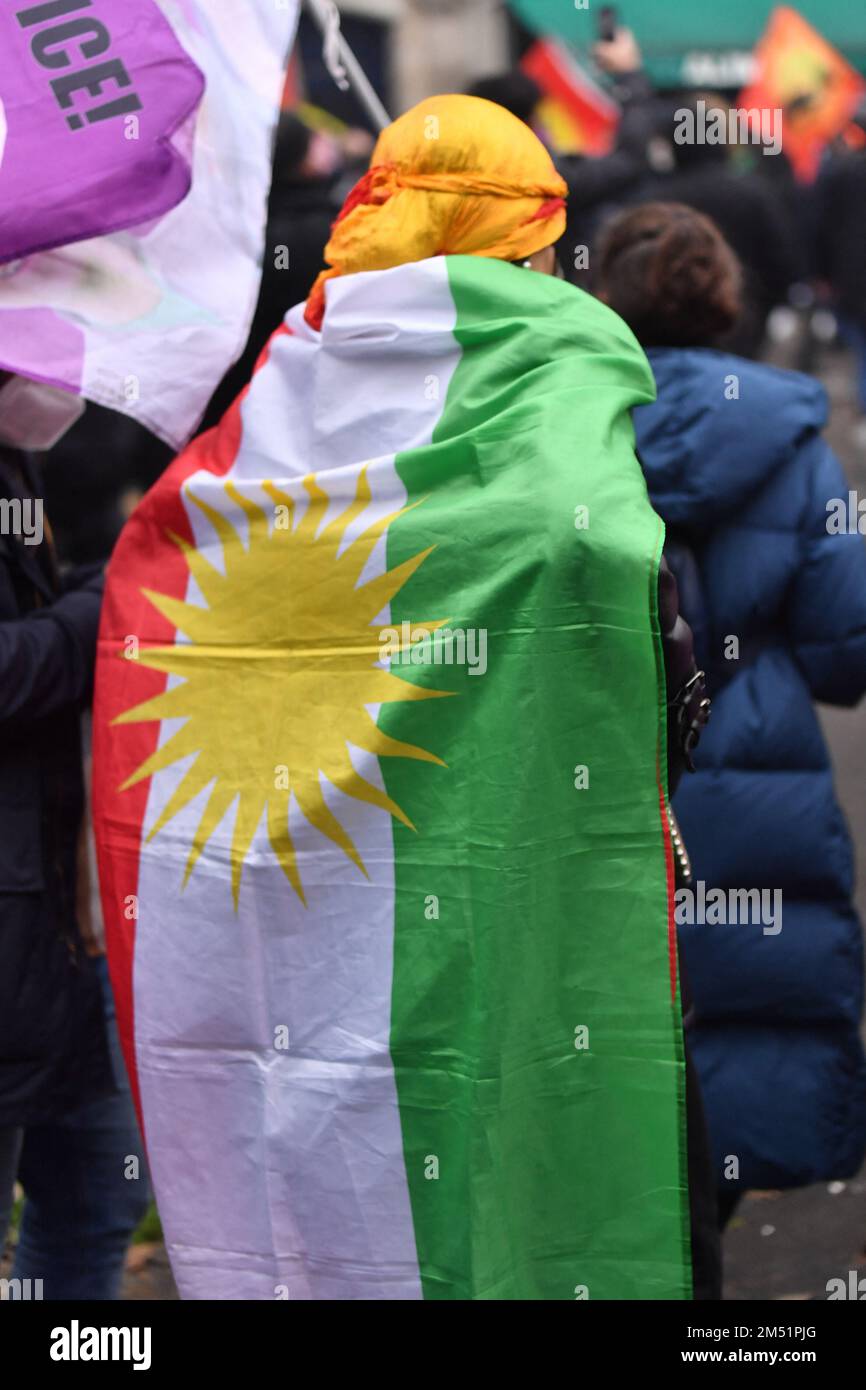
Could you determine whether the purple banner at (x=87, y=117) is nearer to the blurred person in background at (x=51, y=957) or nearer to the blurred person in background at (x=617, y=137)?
the blurred person in background at (x=51, y=957)

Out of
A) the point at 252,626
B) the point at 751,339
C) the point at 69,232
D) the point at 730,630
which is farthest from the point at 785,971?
the point at 751,339

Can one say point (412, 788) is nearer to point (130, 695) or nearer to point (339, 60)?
point (130, 695)

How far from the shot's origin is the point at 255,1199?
313 cm

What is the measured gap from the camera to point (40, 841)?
3.18m

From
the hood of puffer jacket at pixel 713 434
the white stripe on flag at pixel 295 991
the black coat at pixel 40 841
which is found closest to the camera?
the white stripe on flag at pixel 295 991

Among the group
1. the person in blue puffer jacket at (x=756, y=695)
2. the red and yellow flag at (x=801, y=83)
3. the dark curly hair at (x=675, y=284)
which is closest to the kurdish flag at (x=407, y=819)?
the person in blue puffer jacket at (x=756, y=695)

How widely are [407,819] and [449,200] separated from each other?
3.15 feet

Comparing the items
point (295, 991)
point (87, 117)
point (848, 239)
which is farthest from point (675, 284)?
point (848, 239)

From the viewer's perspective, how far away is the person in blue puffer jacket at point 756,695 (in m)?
3.66

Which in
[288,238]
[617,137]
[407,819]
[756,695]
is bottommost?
[756,695]

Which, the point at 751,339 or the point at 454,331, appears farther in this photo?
the point at 751,339

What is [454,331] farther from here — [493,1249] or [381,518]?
[493,1249]

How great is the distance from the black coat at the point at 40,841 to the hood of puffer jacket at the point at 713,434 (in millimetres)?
1062
